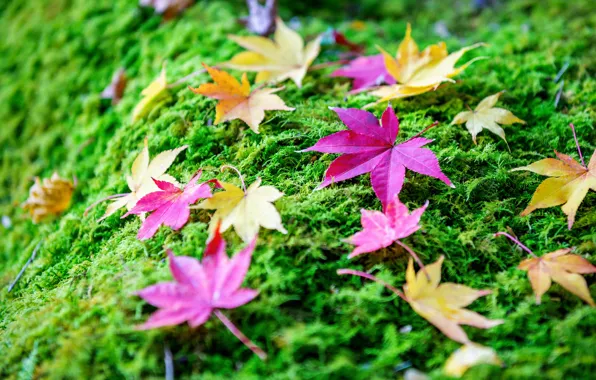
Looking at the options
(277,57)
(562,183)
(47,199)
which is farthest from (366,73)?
(47,199)

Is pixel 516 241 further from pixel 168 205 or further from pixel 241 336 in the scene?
pixel 168 205

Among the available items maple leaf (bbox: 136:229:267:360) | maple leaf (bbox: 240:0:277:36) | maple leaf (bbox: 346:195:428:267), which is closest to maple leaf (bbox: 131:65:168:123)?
maple leaf (bbox: 240:0:277:36)

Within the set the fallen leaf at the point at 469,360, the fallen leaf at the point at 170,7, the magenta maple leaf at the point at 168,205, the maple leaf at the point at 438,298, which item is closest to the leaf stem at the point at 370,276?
the maple leaf at the point at 438,298

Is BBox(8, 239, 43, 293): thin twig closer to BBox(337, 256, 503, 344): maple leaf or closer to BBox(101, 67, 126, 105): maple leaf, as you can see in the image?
BBox(101, 67, 126, 105): maple leaf

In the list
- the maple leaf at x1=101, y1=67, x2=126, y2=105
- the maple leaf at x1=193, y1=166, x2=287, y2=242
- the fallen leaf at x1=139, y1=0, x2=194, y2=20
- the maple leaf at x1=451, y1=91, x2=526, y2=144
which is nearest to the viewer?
the maple leaf at x1=193, y1=166, x2=287, y2=242

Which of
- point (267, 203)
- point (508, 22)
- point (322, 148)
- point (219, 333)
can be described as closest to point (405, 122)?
point (322, 148)

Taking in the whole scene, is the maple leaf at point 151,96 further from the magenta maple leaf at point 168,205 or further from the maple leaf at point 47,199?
the magenta maple leaf at point 168,205
